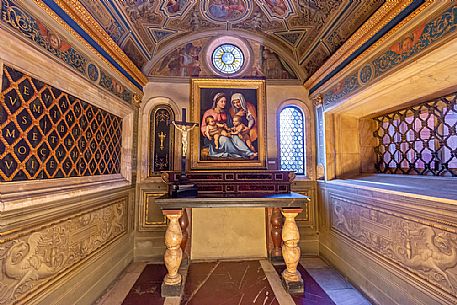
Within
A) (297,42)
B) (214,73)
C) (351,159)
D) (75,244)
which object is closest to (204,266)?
(75,244)

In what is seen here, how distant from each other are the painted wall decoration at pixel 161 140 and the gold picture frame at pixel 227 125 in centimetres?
47

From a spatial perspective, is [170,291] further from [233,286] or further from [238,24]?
[238,24]

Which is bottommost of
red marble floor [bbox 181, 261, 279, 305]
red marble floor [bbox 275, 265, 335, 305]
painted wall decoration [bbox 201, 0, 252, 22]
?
red marble floor [bbox 275, 265, 335, 305]

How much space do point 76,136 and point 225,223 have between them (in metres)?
2.91

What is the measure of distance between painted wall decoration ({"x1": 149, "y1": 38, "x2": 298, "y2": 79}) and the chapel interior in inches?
1.2

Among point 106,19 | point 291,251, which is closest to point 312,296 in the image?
point 291,251

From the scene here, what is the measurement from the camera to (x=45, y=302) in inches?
88.7

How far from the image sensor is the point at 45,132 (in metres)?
2.36

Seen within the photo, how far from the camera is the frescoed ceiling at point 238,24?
11.1 feet

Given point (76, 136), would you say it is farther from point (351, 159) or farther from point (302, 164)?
point (351, 159)

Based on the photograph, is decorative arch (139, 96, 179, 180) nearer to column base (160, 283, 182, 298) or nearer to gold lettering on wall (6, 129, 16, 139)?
column base (160, 283, 182, 298)

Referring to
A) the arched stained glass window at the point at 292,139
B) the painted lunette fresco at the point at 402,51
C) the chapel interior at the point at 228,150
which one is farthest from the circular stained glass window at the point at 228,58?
the painted lunette fresco at the point at 402,51

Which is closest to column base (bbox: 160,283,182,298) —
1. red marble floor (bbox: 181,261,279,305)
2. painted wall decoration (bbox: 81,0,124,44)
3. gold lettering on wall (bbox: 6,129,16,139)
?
red marble floor (bbox: 181,261,279,305)

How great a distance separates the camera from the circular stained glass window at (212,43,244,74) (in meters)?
4.93
